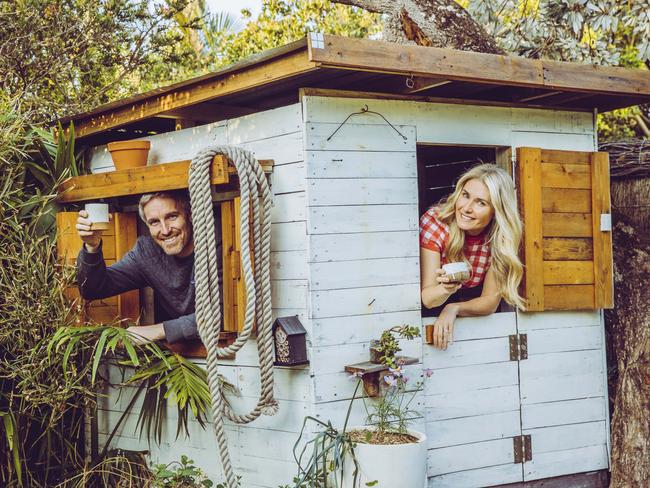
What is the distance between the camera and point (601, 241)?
215 inches

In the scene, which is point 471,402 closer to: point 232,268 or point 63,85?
point 232,268

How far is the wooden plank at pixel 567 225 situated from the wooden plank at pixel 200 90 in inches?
77.7

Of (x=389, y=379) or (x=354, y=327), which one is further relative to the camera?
(x=354, y=327)

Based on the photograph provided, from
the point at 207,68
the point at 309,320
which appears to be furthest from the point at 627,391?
the point at 207,68

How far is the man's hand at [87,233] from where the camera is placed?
4773mm

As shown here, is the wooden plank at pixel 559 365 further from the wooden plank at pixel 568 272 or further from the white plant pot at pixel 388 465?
the white plant pot at pixel 388 465

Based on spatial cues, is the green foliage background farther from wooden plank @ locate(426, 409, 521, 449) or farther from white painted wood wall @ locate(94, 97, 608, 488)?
wooden plank @ locate(426, 409, 521, 449)

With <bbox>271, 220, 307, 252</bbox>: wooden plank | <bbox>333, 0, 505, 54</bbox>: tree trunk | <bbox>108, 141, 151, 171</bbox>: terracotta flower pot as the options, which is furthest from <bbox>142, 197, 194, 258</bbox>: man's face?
<bbox>333, 0, 505, 54</bbox>: tree trunk

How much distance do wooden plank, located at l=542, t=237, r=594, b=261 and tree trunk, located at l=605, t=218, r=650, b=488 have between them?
0.60 metres

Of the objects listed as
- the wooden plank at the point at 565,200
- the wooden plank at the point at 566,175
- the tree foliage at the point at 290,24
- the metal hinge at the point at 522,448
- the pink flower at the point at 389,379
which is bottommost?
the metal hinge at the point at 522,448

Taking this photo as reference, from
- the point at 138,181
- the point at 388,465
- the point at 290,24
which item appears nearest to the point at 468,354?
the point at 388,465

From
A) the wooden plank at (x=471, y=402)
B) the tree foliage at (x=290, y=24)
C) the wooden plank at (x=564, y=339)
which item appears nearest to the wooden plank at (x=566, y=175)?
the wooden plank at (x=564, y=339)

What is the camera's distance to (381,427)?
4273 mm

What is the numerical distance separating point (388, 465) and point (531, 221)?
1.86 metres
